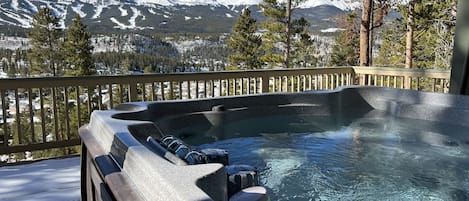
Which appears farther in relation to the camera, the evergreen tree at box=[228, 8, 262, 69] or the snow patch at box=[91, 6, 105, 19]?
the snow patch at box=[91, 6, 105, 19]

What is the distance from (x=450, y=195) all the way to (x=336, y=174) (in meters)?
0.57

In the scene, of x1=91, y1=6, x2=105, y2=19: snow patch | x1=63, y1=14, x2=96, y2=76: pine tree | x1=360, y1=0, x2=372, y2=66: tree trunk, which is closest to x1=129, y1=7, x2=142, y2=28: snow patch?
x1=91, y1=6, x2=105, y2=19: snow patch

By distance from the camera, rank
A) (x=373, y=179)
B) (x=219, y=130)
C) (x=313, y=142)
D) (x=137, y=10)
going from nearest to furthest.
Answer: (x=373, y=179), (x=313, y=142), (x=219, y=130), (x=137, y=10)

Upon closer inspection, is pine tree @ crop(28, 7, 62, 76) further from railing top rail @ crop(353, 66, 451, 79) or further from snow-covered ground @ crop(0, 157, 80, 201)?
snow-covered ground @ crop(0, 157, 80, 201)

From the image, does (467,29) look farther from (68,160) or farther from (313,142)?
(68,160)

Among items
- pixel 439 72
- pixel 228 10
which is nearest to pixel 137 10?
pixel 228 10

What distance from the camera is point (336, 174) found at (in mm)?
2164

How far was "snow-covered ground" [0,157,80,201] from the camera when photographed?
2.37 metres

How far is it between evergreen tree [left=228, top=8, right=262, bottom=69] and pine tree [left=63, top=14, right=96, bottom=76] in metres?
6.87

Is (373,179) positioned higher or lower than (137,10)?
lower

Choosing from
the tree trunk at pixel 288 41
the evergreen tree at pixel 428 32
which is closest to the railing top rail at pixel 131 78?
the evergreen tree at pixel 428 32

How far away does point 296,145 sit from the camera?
112 inches

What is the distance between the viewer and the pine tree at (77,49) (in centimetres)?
1747

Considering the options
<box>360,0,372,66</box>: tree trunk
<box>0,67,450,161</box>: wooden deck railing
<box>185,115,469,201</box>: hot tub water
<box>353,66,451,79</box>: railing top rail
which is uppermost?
<box>360,0,372,66</box>: tree trunk
